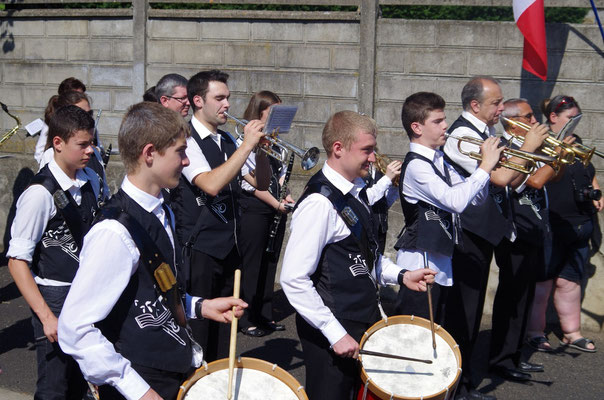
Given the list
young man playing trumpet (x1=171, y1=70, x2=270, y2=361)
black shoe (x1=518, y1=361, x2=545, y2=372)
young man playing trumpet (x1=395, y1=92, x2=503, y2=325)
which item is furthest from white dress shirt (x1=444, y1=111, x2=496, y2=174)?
black shoe (x1=518, y1=361, x2=545, y2=372)

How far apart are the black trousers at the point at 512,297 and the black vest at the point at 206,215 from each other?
223 centimetres

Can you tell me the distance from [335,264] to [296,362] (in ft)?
8.35

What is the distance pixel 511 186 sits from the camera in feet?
17.9

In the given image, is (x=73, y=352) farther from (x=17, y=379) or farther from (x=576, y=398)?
(x=576, y=398)

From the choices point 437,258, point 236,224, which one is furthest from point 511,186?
point 236,224

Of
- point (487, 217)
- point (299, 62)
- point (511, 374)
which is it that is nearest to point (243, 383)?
point (487, 217)

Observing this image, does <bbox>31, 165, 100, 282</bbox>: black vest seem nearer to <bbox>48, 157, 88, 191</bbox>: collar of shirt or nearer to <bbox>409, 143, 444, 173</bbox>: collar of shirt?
<bbox>48, 157, 88, 191</bbox>: collar of shirt

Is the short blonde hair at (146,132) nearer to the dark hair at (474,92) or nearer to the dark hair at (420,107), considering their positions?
the dark hair at (420,107)

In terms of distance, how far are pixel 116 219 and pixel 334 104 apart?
5.37 m

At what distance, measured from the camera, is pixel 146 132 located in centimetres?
289

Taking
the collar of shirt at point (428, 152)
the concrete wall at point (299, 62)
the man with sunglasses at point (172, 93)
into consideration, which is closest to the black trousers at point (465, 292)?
the collar of shirt at point (428, 152)

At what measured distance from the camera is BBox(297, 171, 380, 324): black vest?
3617mm

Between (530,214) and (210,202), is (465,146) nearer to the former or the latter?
(530,214)

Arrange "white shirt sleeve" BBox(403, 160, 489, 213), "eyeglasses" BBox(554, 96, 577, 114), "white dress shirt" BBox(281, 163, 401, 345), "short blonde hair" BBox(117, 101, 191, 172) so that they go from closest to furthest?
1. "short blonde hair" BBox(117, 101, 191, 172)
2. "white dress shirt" BBox(281, 163, 401, 345)
3. "white shirt sleeve" BBox(403, 160, 489, 213)
4. "eyeglasses" BBox(554, 96, 577, 114)
